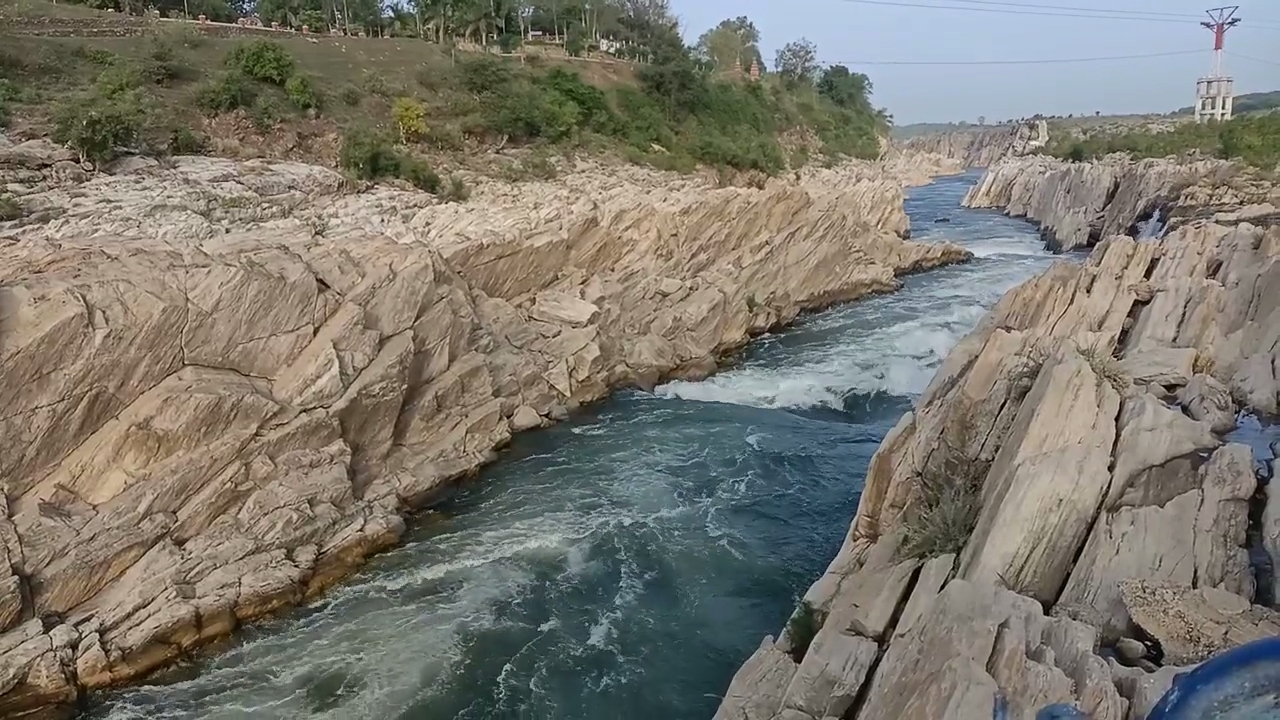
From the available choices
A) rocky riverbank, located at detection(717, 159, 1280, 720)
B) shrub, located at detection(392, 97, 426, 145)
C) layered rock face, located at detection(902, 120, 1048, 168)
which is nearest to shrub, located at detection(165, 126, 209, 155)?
shrub, located at detection(392, 97, 426, 145)

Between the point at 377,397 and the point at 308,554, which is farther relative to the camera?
the point at 377,397

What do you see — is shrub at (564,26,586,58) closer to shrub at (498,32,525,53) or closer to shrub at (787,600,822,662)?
shrub at (498,32,525,53)

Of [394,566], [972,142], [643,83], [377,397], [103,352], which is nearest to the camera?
[103,352]

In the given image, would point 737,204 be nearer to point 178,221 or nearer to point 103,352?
point 178,221

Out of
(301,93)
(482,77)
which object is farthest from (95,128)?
(482,77)

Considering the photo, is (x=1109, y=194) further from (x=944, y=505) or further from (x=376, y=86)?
(x=944, y=505)

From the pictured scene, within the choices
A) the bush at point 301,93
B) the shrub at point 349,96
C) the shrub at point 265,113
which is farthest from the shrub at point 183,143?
the shrub at point 349,96

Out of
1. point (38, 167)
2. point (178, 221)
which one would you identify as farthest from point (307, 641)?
point (38, 167)
